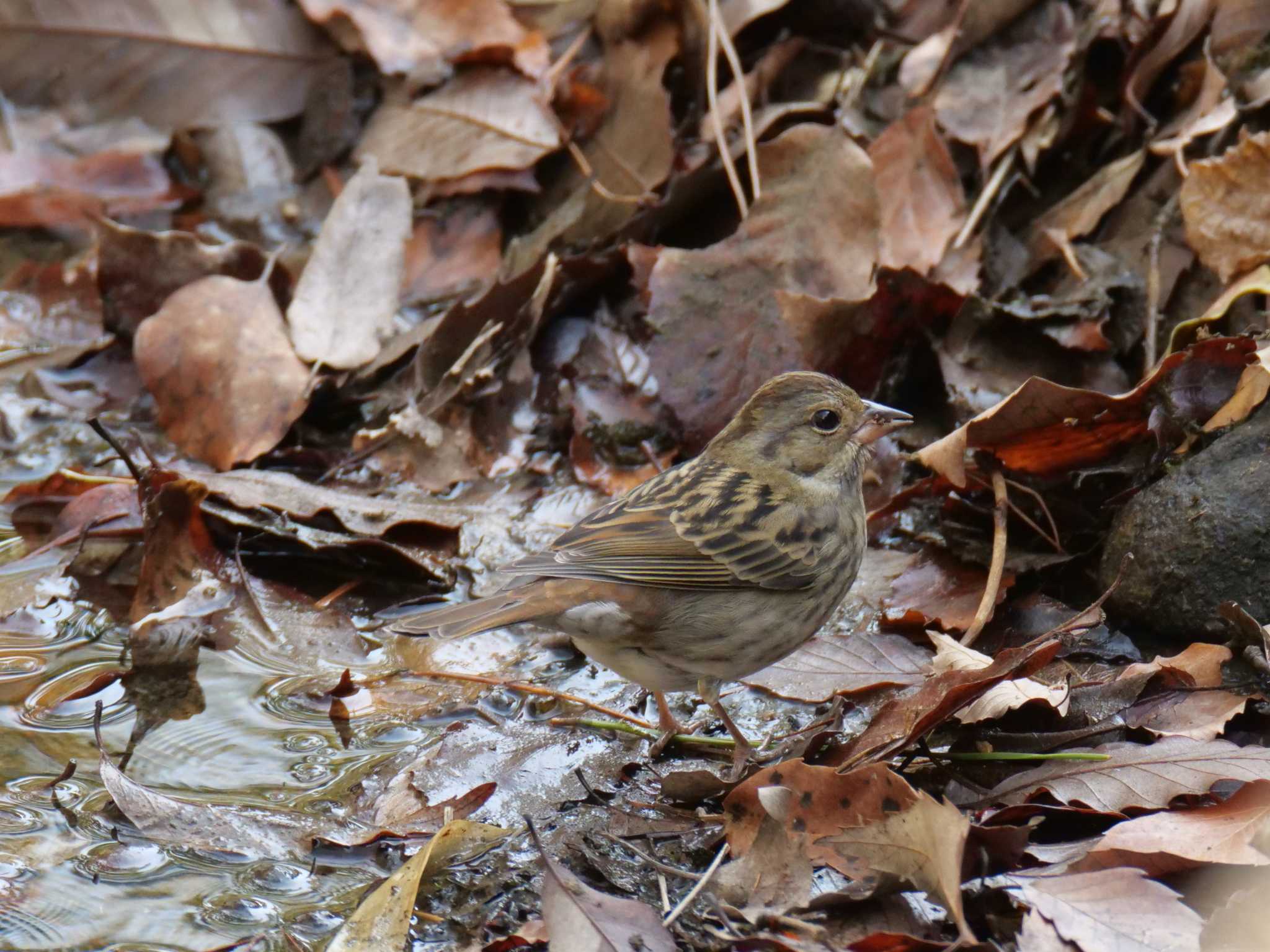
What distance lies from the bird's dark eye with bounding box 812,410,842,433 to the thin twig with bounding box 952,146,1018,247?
1.34m

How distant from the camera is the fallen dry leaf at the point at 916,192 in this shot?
18.5 feet

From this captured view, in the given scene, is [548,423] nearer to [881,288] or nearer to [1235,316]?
[881,288]

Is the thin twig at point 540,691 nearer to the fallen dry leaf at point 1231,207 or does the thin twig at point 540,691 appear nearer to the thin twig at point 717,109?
the thin twig at point 717,109

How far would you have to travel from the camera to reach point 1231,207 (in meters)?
4.90

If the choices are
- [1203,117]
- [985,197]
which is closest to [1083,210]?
[985,197]

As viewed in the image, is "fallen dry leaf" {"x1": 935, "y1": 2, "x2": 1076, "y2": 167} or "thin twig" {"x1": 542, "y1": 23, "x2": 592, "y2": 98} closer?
"fallen dry leaf" {"x1": 935, "y1": 2, "x2": 1076, "y2": 167}

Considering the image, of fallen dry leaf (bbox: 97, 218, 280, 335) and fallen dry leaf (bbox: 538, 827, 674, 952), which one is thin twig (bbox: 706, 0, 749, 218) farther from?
fallen dry leaf (bbox: 538, 827, 674, 952)

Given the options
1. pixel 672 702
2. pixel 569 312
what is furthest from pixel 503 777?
pixel 569 312

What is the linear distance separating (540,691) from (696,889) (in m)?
1.27

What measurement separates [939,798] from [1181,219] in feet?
9.07

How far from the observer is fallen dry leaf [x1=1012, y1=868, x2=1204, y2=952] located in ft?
9.37

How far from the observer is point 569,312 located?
616 cm

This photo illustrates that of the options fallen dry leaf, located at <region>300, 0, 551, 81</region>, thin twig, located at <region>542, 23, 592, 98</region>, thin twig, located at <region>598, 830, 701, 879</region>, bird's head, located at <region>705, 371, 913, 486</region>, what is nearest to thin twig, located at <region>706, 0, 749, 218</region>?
thin twig, located at <region>542, 23, 592, 98</region>

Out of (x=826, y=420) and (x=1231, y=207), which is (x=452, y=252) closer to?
(x=826, y=420)
